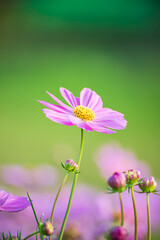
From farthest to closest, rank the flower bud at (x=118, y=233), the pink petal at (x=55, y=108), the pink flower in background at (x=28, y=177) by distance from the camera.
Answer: the pink flower in background at (x=28, y=177) < the pink petal at (x=55, y=108) < the flower bud at (x=118, y=233)

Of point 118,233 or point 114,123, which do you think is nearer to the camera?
point 118,233

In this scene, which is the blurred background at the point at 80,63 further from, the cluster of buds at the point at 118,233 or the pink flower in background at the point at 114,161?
the cluster of buds at the point at 118,233

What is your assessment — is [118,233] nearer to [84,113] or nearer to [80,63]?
[84,113]

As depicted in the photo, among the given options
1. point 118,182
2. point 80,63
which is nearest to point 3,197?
point 118,182

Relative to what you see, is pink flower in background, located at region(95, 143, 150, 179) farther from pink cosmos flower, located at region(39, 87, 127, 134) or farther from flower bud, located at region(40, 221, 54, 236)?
flower bud, located at region(40, 221, 54, 236)

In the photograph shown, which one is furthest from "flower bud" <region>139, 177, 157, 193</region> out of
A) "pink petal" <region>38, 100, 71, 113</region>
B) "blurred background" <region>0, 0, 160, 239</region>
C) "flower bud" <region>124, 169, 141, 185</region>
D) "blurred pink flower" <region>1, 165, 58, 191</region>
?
"blurred background" <region>0, 0, 160, 239</region>

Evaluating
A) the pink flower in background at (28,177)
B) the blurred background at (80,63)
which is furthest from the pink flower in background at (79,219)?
the blurred background at (80,63)

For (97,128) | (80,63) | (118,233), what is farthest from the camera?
(80,63)

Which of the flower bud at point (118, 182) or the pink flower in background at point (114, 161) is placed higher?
the pink flower in background at point (114, 161)
